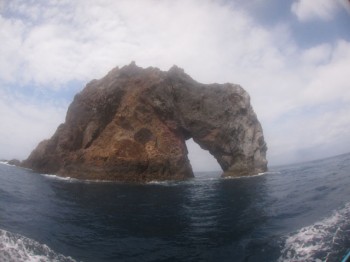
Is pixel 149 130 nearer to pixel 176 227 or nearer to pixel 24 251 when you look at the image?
pixel 176 227

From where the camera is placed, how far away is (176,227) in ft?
47.7

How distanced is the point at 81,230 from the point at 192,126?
3275 cm

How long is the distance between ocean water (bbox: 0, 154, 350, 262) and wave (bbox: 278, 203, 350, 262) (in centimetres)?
3

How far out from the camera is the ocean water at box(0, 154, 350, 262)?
10523 millimetres

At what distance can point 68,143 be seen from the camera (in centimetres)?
4166

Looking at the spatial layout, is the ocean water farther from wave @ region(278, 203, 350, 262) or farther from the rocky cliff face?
the rocky cliff face

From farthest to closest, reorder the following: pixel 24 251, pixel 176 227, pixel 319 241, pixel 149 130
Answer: pixel 149 130
pixel 176 227
pixel 319 241
pixel 24 251

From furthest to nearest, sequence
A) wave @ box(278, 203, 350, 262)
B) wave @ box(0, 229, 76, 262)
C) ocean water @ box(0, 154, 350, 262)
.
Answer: ocean water @ box(0, 154, 350, 262) → wave @ box(278, 203, 350, 262) → wave @ box(0, 229, 76, 262)

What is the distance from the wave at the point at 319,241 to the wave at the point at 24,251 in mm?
8291

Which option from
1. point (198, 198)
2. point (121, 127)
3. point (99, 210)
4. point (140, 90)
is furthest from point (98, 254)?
point (140, 90)

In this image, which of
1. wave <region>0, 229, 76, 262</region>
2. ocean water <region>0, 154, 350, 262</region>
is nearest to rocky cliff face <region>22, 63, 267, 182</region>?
ocean water <region>0, 154, 350, 262</region>

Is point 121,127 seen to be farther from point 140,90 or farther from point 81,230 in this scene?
point 81,230

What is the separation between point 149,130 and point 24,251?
31.2 m

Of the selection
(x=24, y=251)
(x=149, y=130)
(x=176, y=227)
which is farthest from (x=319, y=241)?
(x=149, y=130)
